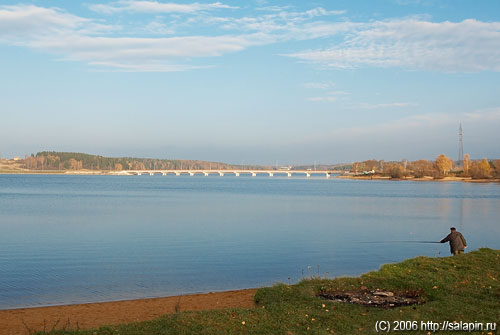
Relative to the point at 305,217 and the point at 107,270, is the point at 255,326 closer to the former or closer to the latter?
the point at 107,270

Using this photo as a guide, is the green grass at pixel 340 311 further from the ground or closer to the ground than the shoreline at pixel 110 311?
further from the ground

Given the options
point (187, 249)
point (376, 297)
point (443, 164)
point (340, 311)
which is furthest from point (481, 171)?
point (340, 311)

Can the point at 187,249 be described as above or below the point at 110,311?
below

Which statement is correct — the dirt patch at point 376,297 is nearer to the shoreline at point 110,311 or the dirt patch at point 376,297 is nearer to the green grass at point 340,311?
the green grass at point 340,311

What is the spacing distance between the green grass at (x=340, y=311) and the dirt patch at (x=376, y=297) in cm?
26

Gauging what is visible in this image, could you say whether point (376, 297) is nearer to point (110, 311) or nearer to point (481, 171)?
point (110, 311)

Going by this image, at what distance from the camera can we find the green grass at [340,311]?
8.97 m

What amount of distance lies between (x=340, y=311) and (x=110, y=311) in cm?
587

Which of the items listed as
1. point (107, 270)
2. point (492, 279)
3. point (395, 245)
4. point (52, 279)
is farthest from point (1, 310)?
point (395, 245)

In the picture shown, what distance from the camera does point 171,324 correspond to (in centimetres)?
916

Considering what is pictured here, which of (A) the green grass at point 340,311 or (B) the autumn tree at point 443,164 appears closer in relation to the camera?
(A) the green grass at point 340,311

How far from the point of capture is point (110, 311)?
483 inches

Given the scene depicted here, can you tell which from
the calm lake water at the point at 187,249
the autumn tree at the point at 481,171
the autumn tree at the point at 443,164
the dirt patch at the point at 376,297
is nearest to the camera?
the dirt patch at the point at 376,297

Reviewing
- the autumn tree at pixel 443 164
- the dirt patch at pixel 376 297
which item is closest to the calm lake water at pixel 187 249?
the dirt patch at pixel 376 297
